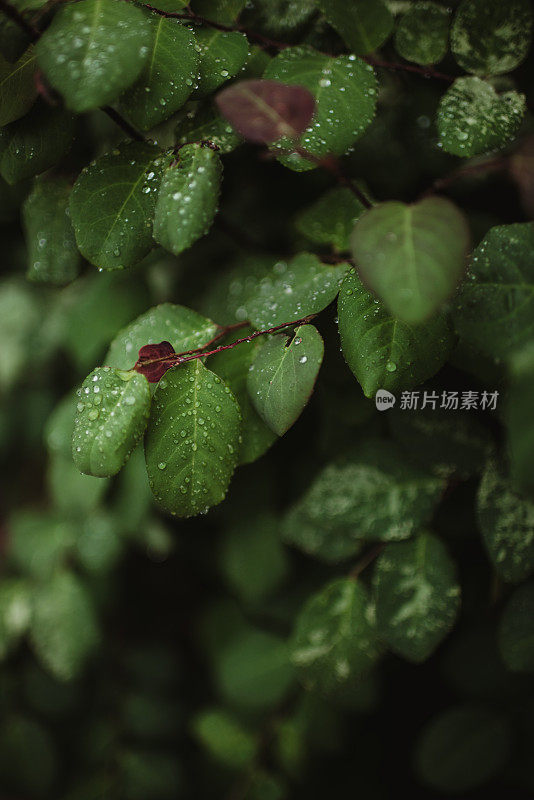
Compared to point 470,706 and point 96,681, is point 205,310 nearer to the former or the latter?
point 470,706

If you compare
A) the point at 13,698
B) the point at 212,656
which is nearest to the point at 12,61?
the point at 212,656

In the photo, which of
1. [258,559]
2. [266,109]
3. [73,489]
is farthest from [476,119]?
[73,489]

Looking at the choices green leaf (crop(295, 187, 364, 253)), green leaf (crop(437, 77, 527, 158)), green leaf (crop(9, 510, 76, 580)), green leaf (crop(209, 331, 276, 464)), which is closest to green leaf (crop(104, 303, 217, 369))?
green leaf (crop(209, 331, 276, 464))

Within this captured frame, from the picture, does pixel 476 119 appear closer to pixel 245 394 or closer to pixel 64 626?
pixel 245 394

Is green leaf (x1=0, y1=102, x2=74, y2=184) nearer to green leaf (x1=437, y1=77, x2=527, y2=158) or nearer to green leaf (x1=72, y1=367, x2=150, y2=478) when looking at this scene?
green leaf (x1=72, y1=367, x2=150, y2=478)

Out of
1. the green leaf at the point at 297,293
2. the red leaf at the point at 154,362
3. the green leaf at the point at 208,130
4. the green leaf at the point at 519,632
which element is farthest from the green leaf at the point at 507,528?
the green leaf at the point at 208,130

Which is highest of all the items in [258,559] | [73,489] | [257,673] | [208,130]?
[208,130]

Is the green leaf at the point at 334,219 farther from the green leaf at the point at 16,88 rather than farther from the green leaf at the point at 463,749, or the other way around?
the green leaf at the point at 463,749
